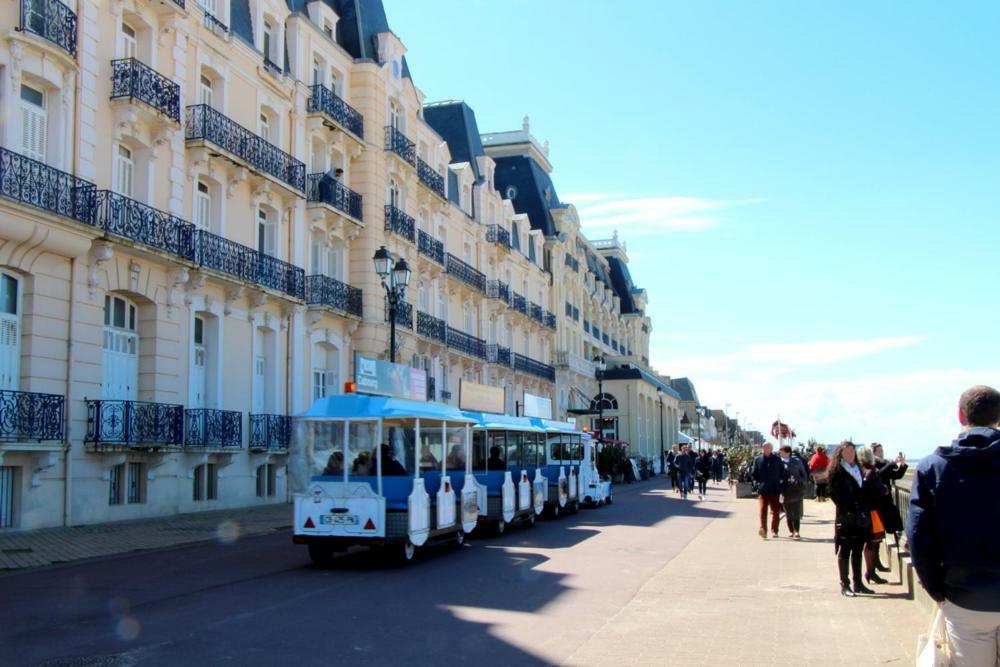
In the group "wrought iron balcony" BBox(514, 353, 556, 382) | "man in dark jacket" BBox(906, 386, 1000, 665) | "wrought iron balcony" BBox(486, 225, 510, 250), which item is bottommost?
"man in dark jacket" BBox(906, 386, 1000, 665)

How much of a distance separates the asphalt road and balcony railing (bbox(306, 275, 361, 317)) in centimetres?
1300

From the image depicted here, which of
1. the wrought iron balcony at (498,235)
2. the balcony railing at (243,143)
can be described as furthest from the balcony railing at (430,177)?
the balcony railing at (243,143)

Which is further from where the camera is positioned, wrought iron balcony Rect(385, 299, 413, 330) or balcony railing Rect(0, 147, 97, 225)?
wrought iron balcony Rect(385, 299, 413, 330)

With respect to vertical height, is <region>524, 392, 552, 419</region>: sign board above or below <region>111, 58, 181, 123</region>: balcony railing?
below

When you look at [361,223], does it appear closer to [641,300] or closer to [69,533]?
[69,533]

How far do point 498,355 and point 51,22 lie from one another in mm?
30224

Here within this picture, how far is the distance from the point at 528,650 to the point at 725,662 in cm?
157

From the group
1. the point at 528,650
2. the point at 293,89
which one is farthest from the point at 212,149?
the point at 528,650

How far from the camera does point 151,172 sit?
21.7 meters

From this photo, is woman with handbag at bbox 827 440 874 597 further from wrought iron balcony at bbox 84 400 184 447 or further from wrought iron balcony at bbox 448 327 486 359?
wrought iron balcony at bbox 448 327 486 359

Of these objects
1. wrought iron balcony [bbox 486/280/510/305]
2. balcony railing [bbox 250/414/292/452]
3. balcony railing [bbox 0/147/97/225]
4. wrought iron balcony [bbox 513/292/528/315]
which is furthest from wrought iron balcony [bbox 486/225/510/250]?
balcony railing [bbox 0/147/97/225]

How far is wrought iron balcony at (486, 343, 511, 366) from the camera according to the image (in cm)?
4555

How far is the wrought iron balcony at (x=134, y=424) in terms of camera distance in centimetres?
1909

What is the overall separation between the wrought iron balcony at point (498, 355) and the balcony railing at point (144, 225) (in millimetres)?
23946
